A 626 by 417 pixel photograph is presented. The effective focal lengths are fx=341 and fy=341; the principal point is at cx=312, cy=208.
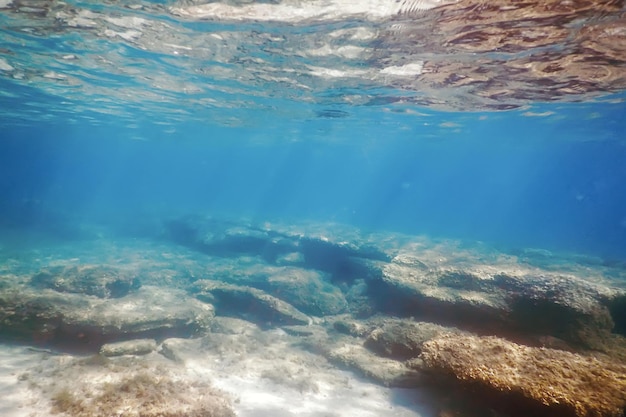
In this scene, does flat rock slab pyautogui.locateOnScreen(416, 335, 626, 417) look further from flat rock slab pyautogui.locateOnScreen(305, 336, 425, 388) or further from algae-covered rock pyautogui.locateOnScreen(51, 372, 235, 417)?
algae-covered rock pyautogui.locateOnScreen(51, 372, 235, 417)

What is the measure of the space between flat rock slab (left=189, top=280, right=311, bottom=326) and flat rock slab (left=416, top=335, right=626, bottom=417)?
7.36m

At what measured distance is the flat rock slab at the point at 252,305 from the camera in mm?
13570

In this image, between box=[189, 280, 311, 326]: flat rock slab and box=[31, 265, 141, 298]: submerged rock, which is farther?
box=[31, 265, 141, 298]: submerged rock

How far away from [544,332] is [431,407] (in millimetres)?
4369

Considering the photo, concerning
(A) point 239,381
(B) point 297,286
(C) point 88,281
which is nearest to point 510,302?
(A) point 239,381

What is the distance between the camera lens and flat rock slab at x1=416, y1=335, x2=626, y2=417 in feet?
16.8

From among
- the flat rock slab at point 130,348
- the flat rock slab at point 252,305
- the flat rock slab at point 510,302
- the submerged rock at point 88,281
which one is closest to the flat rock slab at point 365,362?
the flat rock slab at point 252,305

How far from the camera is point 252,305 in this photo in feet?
46.4

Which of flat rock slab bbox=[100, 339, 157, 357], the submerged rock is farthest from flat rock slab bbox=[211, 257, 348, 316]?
flat rock slab bbox=[100, 339, 157, 357]

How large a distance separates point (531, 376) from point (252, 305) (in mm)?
10503

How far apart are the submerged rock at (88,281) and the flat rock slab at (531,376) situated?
13.3 meters

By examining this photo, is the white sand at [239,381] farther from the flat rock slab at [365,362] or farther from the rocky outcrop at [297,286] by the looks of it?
the rocky outcrop at [297,286]

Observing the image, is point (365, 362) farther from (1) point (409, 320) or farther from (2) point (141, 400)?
(2) point (141, 400)

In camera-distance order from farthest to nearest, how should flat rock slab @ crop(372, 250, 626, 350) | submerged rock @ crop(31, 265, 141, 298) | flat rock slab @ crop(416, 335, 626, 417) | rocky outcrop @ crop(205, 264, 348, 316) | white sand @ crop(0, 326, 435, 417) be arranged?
rocky outcrop @ crop(205, 264, 348, 316) → submerged rock @ crop(31, 265, 141, 298) → flat rock slab @ crop(372, 250, 626, 350) → white sand @ crop(0, 326, 435, 417) → flat rock slab @ crop(416, 335, 626, 417)
